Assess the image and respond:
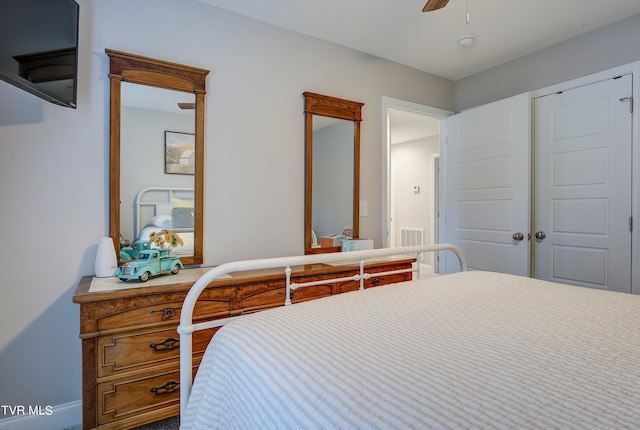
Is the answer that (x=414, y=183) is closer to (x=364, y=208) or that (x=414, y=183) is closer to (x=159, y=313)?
(x=364, y=208)

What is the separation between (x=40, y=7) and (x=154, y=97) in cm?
64

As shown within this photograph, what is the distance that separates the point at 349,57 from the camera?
110 inches

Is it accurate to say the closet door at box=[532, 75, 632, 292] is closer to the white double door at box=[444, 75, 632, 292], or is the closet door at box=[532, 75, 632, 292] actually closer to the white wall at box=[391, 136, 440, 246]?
the white double door at box=[444, 75, 632, 292]

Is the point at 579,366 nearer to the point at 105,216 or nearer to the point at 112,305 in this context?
the point at 112,305

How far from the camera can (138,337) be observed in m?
1.60

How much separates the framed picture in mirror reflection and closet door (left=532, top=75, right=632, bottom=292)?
2786mm

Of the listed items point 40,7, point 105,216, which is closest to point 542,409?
point 105,216

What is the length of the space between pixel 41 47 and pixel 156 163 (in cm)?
73

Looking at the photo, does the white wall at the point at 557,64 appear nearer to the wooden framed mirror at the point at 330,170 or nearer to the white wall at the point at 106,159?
the white wall at the point at 106,159

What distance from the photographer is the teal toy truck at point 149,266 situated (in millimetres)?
1666

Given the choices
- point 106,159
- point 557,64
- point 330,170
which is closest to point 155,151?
point 106,159

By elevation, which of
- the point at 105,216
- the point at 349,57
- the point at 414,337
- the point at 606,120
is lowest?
the point at 414,337

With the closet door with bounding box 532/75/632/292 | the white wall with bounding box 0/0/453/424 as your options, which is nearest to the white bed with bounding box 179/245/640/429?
the white wall with bounding box 0/0/453/424

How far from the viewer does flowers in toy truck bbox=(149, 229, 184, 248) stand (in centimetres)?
198
